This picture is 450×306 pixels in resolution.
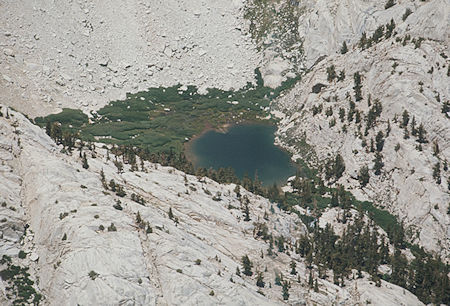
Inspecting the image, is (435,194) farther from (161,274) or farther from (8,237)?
(8,237)

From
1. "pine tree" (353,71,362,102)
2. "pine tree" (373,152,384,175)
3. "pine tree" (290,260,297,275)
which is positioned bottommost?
"pine tree" (290,260,297,275)

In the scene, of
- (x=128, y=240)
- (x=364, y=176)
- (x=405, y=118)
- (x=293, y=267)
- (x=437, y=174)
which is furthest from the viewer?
(x=364, y=176)

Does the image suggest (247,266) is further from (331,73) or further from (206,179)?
(331,73)

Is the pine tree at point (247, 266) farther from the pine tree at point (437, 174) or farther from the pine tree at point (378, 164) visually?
the pine tree at point (437, 174)

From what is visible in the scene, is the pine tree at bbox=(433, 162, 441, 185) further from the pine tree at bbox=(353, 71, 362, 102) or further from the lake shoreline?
the lake shoreline

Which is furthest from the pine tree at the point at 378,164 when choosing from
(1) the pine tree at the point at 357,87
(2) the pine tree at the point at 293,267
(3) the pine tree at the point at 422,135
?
(2) the pine tree at the point at 293,267

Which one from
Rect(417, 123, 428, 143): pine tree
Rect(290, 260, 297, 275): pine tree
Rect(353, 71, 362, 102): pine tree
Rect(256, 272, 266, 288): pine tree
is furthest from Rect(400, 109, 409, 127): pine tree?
Rect(256, 272, 266, 288): pine tree

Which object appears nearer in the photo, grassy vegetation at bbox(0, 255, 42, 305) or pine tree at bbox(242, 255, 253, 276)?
grassy vegetation at bbox(0, 255, 42, 305)

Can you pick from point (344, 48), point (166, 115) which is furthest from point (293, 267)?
point (344, 48)
